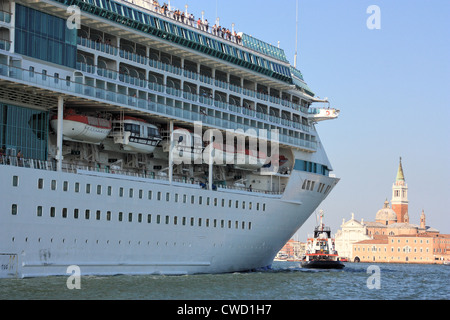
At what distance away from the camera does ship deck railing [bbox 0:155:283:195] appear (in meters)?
34.8

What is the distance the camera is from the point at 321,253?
224ft

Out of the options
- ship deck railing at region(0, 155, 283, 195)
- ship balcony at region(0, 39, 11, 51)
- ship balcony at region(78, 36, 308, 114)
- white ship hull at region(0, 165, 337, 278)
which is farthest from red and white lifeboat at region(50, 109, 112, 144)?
ship balcony at region(0, 39, 11, 51)

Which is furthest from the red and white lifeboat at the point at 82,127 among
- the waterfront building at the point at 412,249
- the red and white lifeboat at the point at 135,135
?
the waterfront building at the point at 412,249

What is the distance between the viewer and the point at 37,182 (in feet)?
114

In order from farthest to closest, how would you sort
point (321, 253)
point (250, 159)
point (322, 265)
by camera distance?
point (321, 253) < point (322, 265) < point (250, 159)

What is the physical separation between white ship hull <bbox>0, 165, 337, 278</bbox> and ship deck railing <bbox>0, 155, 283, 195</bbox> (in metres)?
0.47

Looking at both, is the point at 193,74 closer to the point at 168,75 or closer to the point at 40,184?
the point at 168,75

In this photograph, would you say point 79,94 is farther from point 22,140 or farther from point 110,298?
point 110,298

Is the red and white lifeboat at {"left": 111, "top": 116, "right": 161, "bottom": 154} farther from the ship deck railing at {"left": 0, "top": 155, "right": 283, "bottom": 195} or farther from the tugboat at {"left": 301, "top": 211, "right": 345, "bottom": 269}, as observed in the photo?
the tugboat at {"left": 301, "top": 211, "right": 345, "bottom": 269}

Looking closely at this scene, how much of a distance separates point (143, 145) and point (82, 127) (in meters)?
4.32

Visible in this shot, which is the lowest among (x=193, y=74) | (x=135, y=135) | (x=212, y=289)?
(x=212, y=289)

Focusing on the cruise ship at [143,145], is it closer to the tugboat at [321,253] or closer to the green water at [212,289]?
the green water at [212,289]

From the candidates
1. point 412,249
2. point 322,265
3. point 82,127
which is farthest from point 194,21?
point 412,249
